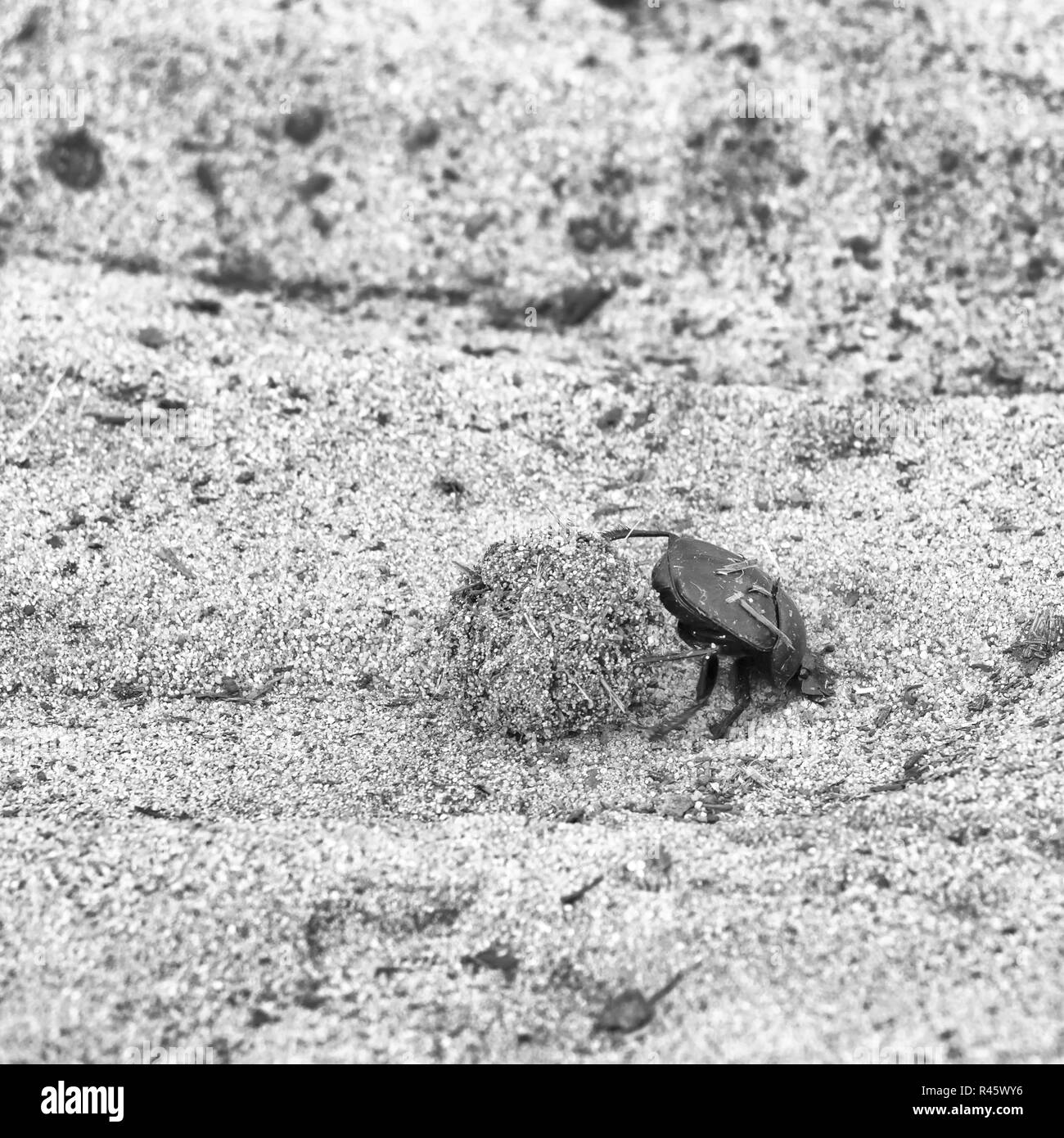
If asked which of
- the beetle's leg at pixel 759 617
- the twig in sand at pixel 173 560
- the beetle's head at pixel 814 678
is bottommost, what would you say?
the beetle's head at pixel 814 678

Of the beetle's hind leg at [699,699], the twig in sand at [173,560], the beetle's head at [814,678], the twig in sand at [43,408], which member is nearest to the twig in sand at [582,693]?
the beetle's hind leg at [699,699]

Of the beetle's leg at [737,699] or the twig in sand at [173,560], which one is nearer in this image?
the beetle's leg at [737,699]

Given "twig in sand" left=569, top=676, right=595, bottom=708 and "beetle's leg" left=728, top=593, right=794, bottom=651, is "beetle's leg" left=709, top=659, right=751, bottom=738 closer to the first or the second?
"beetle's leg" left=728, top=593, right=794, bottom=651

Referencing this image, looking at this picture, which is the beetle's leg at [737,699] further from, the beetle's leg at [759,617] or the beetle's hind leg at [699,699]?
the beetle's leg at [759,617]

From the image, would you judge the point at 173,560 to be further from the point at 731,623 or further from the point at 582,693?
the point at 731,623

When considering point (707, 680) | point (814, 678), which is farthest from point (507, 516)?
point (814, 678)
